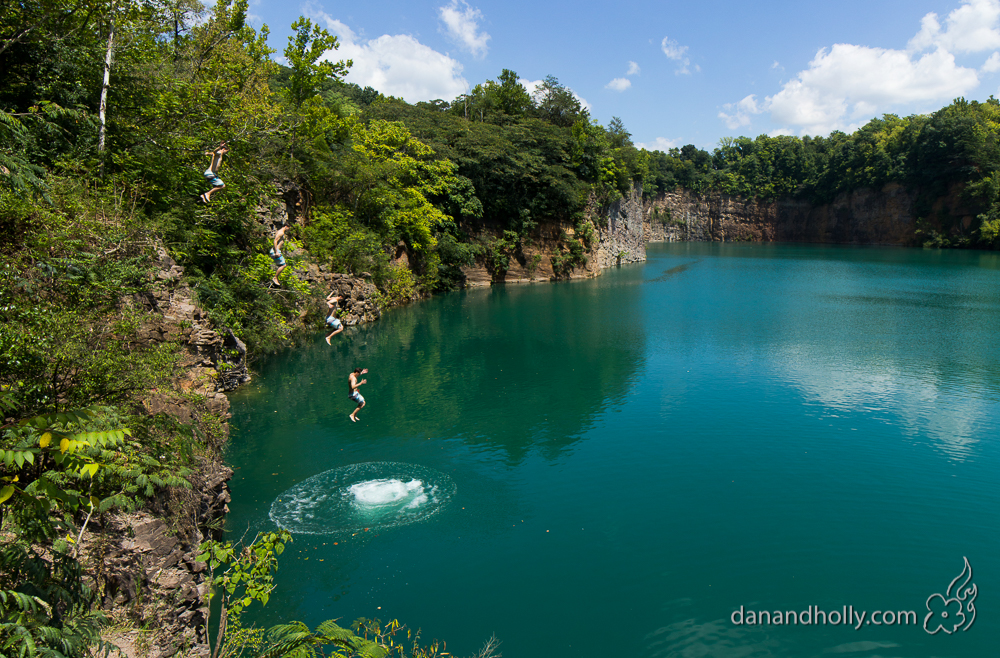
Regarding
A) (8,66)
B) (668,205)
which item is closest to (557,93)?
(8,66)

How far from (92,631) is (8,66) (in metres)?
13.6

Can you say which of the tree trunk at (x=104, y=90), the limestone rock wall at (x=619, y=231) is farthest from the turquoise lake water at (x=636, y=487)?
the limestone rock wall at (x=619, y=231)

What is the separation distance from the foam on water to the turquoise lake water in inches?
2.6

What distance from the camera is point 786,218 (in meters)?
105

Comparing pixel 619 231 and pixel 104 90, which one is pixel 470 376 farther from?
pixel 619 231

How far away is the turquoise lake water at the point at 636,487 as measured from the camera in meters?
8.70

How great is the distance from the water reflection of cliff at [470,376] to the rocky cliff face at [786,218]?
242ft

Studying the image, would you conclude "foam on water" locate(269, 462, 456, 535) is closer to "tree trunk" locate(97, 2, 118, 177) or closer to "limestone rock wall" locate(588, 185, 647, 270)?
"tree trunk" locate(97, 2, 118, 177)

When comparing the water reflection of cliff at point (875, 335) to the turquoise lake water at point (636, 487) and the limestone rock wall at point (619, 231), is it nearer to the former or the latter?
the turquoise lake water at point (636, 487)

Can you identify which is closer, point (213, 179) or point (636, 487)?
point (213, 179)

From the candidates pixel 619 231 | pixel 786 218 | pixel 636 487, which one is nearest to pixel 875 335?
pixel 636 487

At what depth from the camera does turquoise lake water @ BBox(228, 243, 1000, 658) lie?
870 centimetres

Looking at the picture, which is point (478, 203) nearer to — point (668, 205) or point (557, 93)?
point (557, 93)

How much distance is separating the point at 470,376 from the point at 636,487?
957 cm
